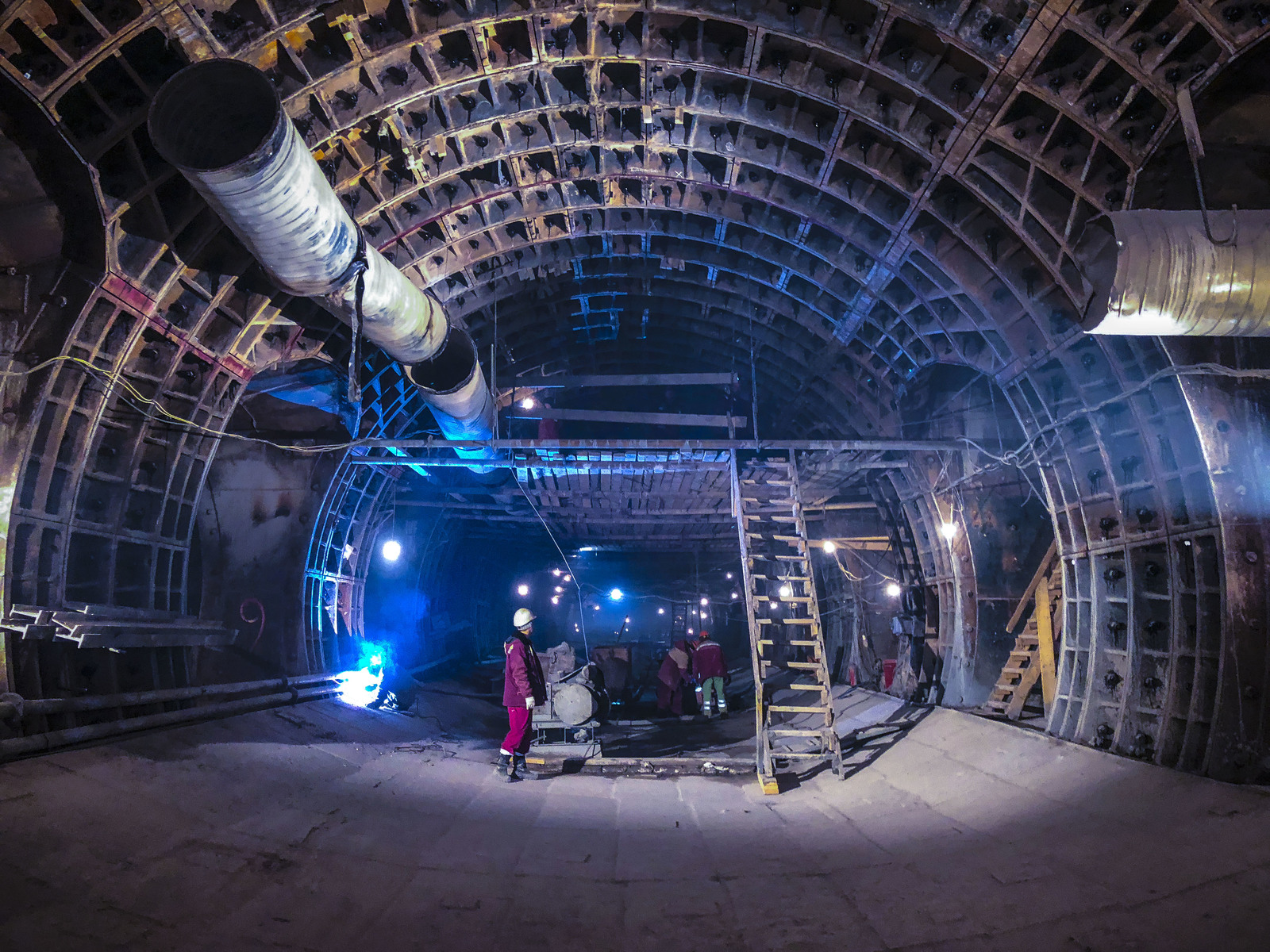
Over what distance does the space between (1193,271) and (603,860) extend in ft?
22.5

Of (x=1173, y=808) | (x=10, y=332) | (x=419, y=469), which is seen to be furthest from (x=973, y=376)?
(x=10, y=332)

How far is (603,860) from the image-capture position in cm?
538

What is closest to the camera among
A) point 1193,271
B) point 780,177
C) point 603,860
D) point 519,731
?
point 1193,271

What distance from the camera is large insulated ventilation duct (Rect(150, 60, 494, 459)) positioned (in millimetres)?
4902

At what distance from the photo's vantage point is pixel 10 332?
6.13m

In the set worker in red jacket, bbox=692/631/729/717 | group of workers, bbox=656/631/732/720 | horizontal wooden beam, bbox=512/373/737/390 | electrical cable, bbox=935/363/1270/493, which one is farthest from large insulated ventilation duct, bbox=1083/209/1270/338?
worker in red jacket, bbox=692/631/729/717

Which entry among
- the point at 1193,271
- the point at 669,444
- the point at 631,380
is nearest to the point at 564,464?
the point at 669,444

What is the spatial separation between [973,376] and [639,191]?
619cm

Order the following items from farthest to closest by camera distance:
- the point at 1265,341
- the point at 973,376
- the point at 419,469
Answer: the point at 419,469 < the point at 973,376 < the point at 1265,341

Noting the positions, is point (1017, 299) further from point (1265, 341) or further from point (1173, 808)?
point (1173, 808)

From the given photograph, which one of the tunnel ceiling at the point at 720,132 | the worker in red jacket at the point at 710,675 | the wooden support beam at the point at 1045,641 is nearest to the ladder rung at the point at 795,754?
the wooden support beam at the point at 1045,641

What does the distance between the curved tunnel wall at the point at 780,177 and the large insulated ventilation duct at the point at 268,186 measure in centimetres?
115

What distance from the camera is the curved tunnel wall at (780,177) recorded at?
5816 millimetres

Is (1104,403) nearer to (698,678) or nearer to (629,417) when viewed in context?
(629,417)
